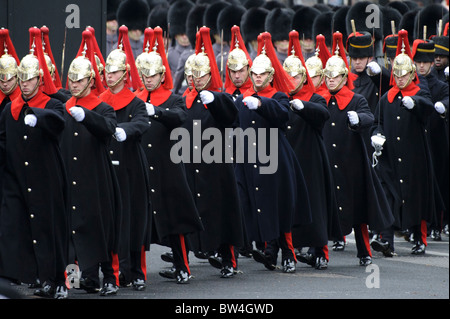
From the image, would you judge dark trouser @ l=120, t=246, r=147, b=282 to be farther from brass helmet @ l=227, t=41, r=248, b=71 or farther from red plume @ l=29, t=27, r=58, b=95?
brass helmet @ l=227, t=41, r=248, b=71

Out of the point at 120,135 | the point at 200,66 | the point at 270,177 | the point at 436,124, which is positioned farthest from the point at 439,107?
the point at 120,135

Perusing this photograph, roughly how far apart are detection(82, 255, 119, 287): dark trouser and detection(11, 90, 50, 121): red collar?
4.04 feet

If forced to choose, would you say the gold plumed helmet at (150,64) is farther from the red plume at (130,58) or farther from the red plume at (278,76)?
the red plume at (278,76)

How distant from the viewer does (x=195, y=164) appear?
11.7m

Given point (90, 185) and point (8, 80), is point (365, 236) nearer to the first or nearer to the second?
point (90, 185)

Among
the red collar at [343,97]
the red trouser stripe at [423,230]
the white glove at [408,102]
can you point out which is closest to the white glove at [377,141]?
the white glove at [408,102]

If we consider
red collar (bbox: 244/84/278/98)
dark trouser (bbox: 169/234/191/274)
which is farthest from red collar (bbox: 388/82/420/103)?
dark trouser (bbox: 169/234/191/274)

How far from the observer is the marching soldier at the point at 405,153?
1363 centimetres

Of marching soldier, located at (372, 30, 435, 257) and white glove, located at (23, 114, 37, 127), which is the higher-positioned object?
white glove, located at (23, 114, 37, 127)

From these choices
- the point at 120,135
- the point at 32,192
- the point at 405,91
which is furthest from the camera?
the point at 405,91

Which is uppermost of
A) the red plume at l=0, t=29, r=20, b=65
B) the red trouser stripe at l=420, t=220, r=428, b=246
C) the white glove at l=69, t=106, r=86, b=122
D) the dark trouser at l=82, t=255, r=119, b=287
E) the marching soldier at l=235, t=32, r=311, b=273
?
the red plume at l=0, t=29, r=20, b=65

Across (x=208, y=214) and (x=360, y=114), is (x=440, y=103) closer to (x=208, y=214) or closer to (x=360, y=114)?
(x=360, y=114)

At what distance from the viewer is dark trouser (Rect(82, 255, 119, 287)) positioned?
1029cm

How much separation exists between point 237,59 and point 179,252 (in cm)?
183
